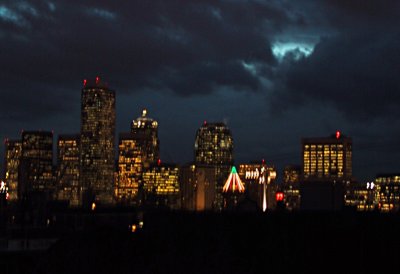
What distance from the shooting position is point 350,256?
63.0 meters

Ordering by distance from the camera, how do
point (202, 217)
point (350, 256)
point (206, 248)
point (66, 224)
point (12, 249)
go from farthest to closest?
point (66, 224)
point (12, 249)
point (202, 217)
point (206, 248)
point (350, 256)

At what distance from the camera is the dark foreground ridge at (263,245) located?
6269 centimetres

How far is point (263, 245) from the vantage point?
66812 mm

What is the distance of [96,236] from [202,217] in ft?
59.6

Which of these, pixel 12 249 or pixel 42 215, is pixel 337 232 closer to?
pixel 12 249

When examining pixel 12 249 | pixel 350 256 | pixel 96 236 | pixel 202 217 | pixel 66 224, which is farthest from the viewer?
pixel 66 224

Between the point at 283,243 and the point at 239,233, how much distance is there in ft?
17.3

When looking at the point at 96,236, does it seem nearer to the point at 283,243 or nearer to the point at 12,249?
the point at 283,243

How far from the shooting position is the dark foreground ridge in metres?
62.7

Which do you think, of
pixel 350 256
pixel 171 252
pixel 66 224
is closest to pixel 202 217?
pixel 171 252

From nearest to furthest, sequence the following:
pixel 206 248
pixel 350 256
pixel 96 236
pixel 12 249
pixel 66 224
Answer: pixel 350 256 < pixel 206 248 < pixel 96 236 < pixel 12 249 < pixel 66 224

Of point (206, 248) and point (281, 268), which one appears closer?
point (281, 268)

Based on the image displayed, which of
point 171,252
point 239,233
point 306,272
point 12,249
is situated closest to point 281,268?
point 306,272

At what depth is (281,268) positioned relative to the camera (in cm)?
6391
